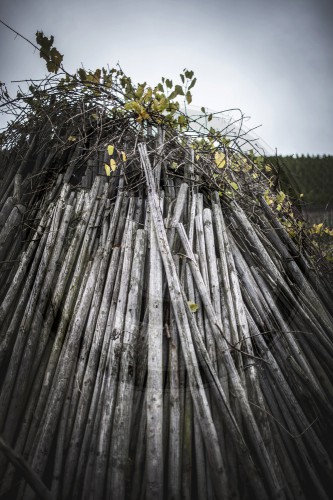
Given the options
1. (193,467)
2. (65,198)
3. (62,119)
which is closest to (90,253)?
(65,198)

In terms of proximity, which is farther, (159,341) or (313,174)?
(313,174)

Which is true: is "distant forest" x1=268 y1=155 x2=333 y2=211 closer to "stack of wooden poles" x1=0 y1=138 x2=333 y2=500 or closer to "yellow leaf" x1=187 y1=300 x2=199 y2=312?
"stack of wooden poles" x1=0 y1=138 x2=333 y2=500

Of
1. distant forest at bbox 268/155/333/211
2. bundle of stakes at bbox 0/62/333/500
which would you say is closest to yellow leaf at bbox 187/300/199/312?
bundle of stakes at bbox 0/62/333/500

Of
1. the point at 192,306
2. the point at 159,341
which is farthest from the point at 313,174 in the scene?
the point at 159,341

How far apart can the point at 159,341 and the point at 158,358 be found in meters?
0.13

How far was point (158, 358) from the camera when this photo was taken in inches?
70.6

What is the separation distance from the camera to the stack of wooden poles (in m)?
1.57

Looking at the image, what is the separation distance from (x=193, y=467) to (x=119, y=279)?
1.64m

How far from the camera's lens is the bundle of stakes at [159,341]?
1.58m

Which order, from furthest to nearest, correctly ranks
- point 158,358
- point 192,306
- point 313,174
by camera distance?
point 313,174 → point 192,306 → point 158,358

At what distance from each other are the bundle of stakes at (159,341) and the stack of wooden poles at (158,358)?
0.04 ft

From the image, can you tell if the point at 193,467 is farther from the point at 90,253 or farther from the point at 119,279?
the point at 90,253

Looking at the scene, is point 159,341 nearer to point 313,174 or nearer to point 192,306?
point 192,306

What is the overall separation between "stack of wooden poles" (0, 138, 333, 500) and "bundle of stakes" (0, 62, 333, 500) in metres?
0.01
